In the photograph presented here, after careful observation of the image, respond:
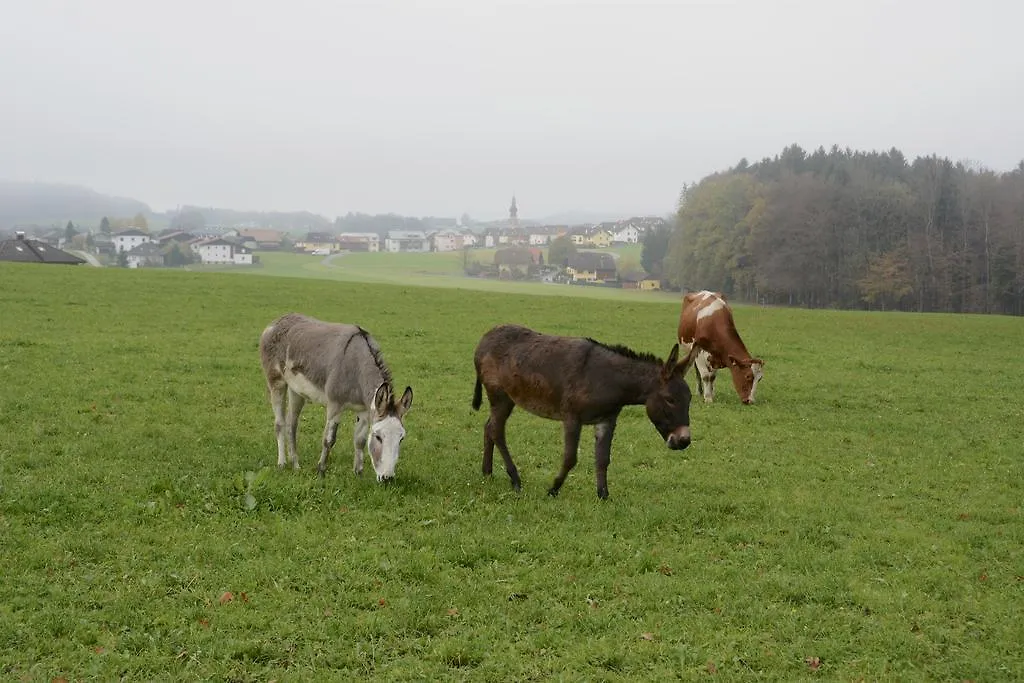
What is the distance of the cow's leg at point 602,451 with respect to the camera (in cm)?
1052

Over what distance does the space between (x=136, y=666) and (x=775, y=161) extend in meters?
106

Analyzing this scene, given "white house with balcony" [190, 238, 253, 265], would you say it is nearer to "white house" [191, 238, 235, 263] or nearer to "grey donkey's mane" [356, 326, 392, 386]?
"white house" [191, 238, 235, 263]

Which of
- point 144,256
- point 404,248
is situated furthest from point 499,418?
point 404,248

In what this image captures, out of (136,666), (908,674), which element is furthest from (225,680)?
(908,674)

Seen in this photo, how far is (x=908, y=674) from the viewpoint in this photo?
637cm

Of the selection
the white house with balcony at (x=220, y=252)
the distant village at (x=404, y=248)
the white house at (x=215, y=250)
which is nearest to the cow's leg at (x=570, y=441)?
the distant village at (x=404, y=248)

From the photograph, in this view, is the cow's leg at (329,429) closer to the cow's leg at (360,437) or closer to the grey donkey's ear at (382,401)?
the cow's leg at (360,437)

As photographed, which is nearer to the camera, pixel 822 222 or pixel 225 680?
pixel 225 680

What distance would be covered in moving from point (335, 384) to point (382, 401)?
1139mm

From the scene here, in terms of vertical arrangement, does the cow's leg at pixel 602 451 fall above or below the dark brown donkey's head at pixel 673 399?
below

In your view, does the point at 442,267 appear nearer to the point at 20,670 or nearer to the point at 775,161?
the point at 775,161

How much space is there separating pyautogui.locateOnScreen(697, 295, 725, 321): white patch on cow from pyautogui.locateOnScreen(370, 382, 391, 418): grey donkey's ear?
426 inches

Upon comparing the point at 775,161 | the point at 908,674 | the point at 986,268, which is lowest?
the point at 908,674

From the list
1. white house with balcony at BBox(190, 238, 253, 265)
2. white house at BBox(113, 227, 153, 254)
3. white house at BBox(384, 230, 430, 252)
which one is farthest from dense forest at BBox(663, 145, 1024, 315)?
white house at BBox(113, 227, 153, 254)
